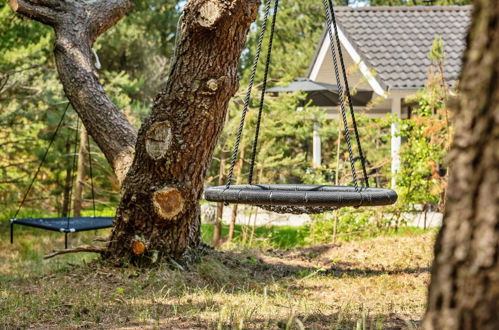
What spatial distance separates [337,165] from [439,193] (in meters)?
1.37

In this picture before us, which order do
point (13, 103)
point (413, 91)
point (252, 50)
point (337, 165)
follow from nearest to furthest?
point (337, 165)
point (13, 103)
point (413, 91)
point (252, 50)

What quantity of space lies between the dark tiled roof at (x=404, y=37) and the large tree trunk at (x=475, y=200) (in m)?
9.46

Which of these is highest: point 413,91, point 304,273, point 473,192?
point 413,91

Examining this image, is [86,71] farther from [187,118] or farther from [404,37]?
[404,37]

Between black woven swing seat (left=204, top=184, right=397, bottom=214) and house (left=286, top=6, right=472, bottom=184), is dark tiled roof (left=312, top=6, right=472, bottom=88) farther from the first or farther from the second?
black woven swing seat (left=204, top=184, right=397, bottom=214)

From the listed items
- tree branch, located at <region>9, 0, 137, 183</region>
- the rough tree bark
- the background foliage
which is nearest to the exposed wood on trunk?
the rough tree bark

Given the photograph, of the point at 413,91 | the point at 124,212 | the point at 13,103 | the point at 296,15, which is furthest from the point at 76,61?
the point at 296,15

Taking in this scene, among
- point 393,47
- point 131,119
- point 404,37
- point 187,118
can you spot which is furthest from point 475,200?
point 404,37

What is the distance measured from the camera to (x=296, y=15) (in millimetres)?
22078

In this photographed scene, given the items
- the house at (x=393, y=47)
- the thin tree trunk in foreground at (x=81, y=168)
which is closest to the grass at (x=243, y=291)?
the thin tree trunk in foreground at (x=81, y=168)

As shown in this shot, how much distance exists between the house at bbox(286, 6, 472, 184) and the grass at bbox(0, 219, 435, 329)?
4.62 m

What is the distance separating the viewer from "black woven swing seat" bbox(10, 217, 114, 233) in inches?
234

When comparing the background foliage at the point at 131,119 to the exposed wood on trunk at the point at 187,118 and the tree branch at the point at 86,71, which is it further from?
the exposed wood on trunk at the point at 187,118

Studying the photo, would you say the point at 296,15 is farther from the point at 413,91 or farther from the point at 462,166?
the point at 462,166
